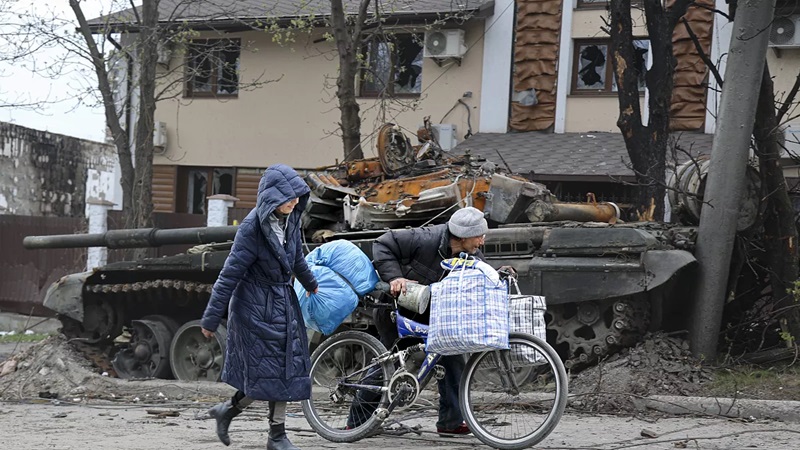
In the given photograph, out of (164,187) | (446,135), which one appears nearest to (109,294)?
(446,135)

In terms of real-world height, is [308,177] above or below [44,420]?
above

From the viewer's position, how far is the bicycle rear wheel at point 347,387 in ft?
26.1

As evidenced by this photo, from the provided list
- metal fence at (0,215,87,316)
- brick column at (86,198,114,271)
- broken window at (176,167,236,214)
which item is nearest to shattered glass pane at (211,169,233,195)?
broken window at (176,167,236,214)

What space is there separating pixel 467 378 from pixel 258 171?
59.7 ft

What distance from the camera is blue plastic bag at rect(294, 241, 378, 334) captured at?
8156 mm

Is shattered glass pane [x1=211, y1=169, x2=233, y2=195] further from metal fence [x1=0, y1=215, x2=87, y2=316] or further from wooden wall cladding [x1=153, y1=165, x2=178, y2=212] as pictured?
metal fence [x1=0, y1=215, x2=87, y2=316]

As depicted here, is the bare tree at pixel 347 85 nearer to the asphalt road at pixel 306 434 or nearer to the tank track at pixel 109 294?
the tank track at pixel 109 294

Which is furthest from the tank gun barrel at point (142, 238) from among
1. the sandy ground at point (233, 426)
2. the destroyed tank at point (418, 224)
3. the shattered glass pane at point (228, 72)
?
the shattered glass pane at point (228, 72)

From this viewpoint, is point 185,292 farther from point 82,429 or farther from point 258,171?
point 258,171

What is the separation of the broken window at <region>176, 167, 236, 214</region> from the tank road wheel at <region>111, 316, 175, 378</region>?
39.4ft

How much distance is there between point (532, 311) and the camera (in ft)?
25.5

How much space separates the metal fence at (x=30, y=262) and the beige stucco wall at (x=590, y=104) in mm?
9300

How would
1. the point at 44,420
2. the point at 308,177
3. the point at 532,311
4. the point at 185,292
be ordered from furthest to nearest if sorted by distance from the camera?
1. the point at 185,292
2. the point at 308,177
3. the point at 44,420
4. the point at 532,311

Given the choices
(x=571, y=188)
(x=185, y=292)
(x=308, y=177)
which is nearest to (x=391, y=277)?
(x=308, y=177)
